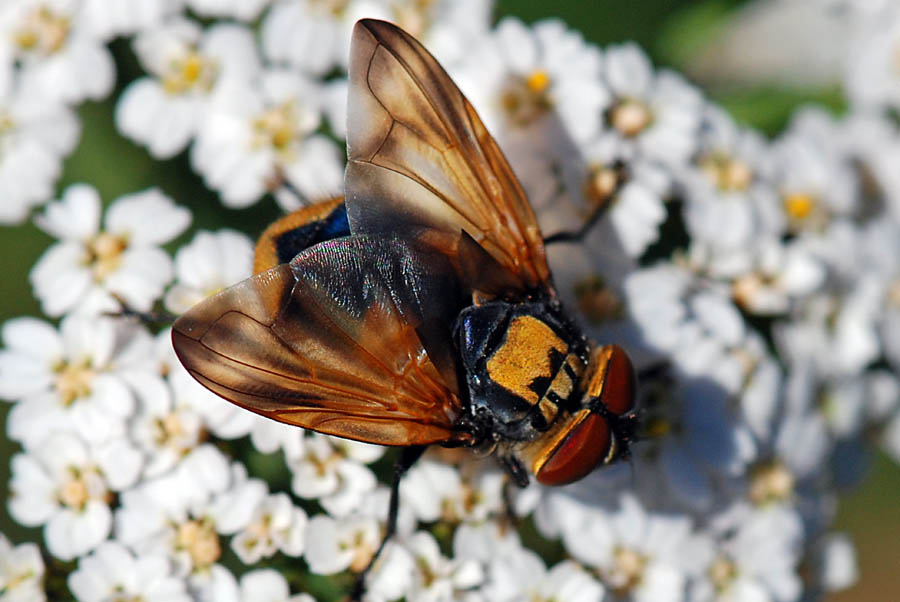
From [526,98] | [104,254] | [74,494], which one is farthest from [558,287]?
[74,494]

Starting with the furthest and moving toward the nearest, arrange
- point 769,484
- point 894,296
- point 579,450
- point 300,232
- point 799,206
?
point 894,296 < point 799,206 < point 769,484 < point 300,232 < point 579,450

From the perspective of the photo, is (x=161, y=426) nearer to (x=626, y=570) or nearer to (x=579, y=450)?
(x=579, y=450)

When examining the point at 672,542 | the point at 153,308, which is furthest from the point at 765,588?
the point at 153,308

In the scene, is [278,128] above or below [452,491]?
above

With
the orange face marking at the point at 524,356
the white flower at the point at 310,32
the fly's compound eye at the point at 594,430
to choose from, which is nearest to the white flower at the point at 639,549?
the fly's compound eye at the point at 594,430

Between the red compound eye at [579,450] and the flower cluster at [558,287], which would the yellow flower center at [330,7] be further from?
the red compound eye at [579,450]
